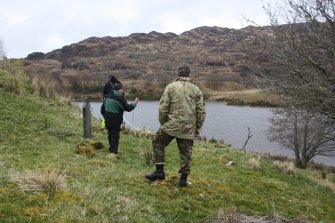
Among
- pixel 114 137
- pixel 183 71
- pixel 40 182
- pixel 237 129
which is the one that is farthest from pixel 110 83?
pixel 237 129

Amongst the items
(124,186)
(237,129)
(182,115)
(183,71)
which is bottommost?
(237,129)

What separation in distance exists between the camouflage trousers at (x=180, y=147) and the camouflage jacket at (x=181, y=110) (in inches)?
5.9

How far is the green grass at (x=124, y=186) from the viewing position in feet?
20.2

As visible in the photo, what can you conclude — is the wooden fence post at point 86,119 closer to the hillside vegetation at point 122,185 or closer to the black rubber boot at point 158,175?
the hillside vegetation at point 122,185

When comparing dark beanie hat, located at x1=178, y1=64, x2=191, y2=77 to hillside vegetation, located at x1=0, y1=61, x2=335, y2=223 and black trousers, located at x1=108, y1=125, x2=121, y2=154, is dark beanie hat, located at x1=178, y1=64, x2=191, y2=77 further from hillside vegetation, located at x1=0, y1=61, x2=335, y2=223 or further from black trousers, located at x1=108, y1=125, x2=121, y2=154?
black trousers, located at x1=108, y1=125, x2=121, y2=154

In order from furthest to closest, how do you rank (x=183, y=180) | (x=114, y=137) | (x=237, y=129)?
1. (x=237, y=129)
2. (x=114, y=137)
3. (x=183, y=180)

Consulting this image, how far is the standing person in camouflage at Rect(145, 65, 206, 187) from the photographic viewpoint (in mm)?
7938

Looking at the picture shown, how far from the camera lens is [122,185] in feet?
26.9

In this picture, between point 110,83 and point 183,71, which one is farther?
point 110,83

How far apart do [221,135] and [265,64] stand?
1163 inches

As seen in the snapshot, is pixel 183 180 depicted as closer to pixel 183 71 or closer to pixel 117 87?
pixel 183 71

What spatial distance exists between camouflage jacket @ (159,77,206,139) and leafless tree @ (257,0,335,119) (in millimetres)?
4033

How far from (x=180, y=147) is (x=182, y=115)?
0.62 metres

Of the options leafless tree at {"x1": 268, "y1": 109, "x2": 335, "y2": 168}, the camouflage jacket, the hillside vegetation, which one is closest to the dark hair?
the hillside vegetation
